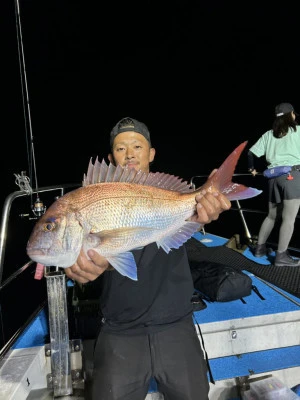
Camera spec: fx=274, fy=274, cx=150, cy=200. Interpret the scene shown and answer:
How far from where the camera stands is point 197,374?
183 centimetres

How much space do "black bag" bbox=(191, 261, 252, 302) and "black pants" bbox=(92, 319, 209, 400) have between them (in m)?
1.27

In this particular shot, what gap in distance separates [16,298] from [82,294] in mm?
11245

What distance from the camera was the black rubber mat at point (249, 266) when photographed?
3.66 metres

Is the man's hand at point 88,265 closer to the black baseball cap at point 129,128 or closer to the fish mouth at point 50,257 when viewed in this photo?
the fish mouth at point 50,257

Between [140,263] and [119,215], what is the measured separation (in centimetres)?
62

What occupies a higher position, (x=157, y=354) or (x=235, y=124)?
(x=235, y=124)

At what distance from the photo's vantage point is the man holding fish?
60.5 inches

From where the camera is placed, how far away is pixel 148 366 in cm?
186

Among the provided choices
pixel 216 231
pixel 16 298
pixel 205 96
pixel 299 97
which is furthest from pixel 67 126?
pixel 16 298

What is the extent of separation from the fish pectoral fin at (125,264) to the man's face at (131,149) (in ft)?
3.12

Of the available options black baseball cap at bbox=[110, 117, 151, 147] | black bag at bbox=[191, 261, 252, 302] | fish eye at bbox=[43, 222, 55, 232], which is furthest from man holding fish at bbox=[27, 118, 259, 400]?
black bag at bbox=[191, 261, 252, 302]

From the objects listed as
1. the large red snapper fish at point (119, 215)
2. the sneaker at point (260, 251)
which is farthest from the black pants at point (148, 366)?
the sneaker at point (260, 251)

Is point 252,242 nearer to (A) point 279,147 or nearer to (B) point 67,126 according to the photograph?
(A) point 279,147

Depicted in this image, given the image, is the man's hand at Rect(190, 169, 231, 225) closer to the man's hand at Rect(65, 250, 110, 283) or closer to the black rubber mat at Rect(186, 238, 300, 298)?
the man's hand at Rect(65, 250, 110, 283)
